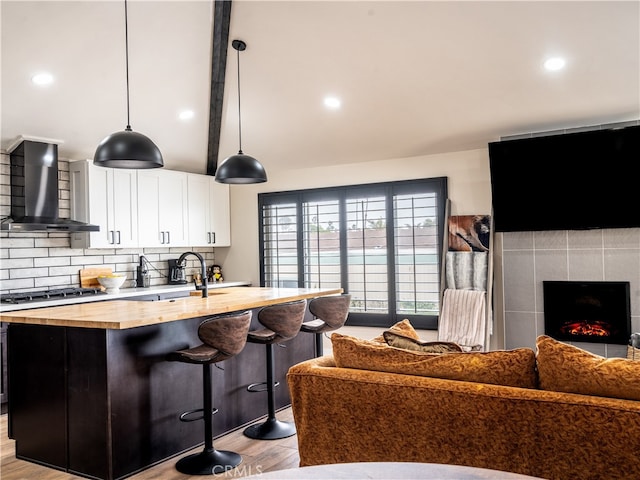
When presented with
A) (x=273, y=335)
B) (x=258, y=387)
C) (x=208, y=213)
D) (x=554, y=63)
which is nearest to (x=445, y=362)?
(x=273, y=335)

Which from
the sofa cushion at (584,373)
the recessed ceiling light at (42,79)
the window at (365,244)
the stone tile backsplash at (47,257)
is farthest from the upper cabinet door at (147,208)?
the sofa cushion at (584,373)

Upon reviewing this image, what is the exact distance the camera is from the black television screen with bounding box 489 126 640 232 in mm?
4520

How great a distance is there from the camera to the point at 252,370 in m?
4.02

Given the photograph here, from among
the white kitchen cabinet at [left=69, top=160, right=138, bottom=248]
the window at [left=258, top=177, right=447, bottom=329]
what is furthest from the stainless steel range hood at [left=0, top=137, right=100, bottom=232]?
the window at [left=258, top=177, right=447, bottom=329]

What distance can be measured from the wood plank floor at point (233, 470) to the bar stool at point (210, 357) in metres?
0.07

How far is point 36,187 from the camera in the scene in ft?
16.2

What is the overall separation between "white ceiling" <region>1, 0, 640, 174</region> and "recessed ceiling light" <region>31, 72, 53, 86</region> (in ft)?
0.22

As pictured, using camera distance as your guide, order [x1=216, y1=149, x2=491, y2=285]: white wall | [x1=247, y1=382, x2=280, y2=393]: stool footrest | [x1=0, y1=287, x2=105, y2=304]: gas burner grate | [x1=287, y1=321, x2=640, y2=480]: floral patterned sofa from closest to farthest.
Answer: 1. [x1=287, y1=321, x2=640, y2=480]: floral patterned sofa
2. [x1=247, y1=382, x2=280, y2=393]: stool footrest
3. [x1=0, y1=287, x2=105, y2=304]: gas burner grate
4. [x1=216, y1=149, x2=491, y2=285]: white wall

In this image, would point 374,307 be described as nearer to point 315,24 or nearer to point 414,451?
point 315,24

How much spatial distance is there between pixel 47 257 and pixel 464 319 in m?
4.19

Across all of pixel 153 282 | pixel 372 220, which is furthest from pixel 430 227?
pixel 153 282

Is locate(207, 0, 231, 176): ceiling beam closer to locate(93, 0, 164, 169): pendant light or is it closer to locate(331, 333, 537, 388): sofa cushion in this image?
locate(93, 0, 164, 169): pendant light

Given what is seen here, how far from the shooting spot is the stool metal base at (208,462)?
3066 mm

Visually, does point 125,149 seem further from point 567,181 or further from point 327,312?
point 567,181
